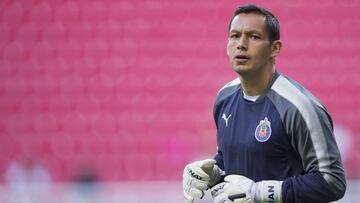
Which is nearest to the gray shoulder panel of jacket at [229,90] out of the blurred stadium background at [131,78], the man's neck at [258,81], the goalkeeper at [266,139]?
the goalkeeper at [266,139]

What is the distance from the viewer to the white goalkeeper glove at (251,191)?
315cm

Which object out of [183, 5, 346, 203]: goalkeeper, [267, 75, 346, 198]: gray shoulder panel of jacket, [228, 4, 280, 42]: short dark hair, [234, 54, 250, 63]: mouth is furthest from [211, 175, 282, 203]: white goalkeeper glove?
[228, 4, 280, 42]: short dark hair

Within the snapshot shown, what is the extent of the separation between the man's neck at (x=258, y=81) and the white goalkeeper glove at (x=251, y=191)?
1.27ft

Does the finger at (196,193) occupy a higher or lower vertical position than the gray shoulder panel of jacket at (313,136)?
lower

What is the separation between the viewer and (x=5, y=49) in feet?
32.7

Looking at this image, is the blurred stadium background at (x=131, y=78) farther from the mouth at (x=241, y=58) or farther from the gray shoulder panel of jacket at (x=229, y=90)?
the mouth at (x=241, y=58)

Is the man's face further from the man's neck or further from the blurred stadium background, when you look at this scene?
the blurred stadium background

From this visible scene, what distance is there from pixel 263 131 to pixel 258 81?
241 mm

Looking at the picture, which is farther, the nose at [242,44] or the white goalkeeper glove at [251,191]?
the nose at [242,44]

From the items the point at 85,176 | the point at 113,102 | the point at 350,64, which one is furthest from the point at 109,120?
the point at 350,64

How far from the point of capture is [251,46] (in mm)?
3314

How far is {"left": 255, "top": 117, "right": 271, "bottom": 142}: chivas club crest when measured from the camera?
3209 mm

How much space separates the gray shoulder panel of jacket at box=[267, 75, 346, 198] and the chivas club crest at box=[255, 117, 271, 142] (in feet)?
0.25

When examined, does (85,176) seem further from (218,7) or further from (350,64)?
(350,64)
